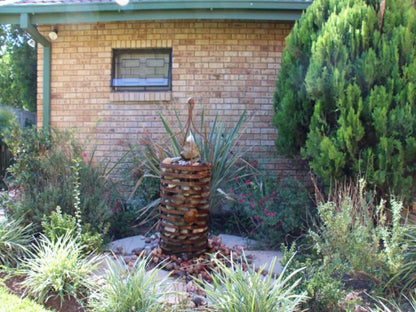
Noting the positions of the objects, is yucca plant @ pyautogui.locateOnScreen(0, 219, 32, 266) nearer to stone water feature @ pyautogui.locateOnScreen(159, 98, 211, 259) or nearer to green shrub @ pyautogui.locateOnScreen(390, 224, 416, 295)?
stone water feature @ pyautogui.locateOnScreen(159, 98, 211, 259)

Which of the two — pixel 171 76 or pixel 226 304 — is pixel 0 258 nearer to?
pixel 226 304

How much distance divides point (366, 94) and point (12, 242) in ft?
13.4

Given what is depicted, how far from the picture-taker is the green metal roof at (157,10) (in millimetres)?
5449

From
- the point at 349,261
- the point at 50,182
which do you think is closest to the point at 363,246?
the point at 349,261

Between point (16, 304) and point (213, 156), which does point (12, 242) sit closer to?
point (16, 304)

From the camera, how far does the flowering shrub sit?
416 cm

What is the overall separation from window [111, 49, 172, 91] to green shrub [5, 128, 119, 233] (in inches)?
67.9

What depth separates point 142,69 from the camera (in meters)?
6.27

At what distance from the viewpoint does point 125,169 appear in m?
5.48

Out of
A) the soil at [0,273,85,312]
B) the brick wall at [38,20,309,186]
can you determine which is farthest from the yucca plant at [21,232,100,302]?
the brick wall at [38,20,309,186]

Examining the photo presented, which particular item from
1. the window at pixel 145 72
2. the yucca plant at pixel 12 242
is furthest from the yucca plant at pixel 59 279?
the window at pixel 145 72

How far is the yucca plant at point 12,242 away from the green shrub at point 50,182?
0.19 metres

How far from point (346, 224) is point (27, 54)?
1488cm

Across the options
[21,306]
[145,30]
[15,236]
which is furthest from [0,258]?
[145,30]
